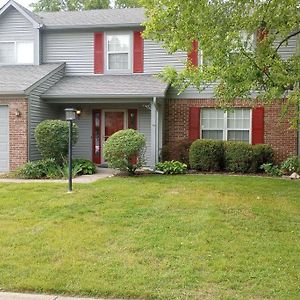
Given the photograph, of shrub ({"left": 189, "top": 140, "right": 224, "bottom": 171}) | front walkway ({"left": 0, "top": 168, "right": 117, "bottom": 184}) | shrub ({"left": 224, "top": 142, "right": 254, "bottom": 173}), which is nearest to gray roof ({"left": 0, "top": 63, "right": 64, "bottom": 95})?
front walkway ({"left": 0, "top": 168, "right": 117, "bottom": 184})

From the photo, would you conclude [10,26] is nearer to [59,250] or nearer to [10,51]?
[10,51]

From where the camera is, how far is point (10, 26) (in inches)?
674

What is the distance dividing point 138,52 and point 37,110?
180 inches

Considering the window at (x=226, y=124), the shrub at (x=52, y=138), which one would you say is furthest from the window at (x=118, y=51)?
the shrub at (x=52, y=138)

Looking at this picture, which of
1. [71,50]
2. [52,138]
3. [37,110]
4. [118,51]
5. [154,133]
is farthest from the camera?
[71,50]

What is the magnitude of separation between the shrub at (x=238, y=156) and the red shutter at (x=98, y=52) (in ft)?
20.0

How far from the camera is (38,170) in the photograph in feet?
42.3

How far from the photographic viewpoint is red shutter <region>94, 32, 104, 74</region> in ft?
54.8

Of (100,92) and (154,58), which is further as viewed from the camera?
(154,58)

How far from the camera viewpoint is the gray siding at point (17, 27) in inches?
669

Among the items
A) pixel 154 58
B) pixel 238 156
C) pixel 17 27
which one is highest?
pixel 17 27

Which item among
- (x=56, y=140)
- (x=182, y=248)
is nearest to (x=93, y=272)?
(x=182, y=248)

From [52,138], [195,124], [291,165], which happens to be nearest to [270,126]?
[291,165]

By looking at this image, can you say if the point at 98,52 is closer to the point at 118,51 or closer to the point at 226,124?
the point at 118,51
